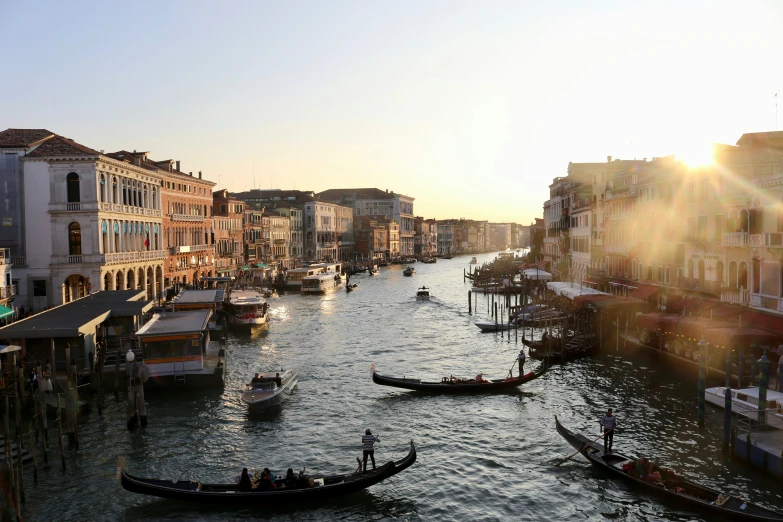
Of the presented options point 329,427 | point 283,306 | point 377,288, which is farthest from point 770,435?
point 377,288

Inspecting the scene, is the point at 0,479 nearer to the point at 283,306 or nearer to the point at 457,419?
the point at 457,419

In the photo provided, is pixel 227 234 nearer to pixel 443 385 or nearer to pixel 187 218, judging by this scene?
pixel 187 218

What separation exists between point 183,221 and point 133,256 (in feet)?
46.9

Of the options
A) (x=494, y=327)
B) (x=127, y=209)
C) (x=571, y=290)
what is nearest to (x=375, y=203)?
(x=127, y=209)

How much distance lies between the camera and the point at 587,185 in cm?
4944

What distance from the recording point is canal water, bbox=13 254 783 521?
13.9 m

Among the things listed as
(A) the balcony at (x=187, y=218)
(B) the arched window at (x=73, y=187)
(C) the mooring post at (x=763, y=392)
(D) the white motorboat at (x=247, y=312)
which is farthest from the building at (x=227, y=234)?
(C) the mooring post at (x=763, y=392)

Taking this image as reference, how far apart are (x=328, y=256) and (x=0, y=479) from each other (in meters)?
91.8

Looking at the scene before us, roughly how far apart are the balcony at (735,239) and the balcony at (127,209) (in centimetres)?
3117

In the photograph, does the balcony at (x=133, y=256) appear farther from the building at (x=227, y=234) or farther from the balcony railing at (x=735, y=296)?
the balcony railing at (x=735, y=296)

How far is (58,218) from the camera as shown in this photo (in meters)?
34.8

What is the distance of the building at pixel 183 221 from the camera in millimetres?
49344

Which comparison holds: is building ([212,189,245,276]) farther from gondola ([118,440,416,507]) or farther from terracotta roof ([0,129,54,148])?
gondola ([118,440,416,507])

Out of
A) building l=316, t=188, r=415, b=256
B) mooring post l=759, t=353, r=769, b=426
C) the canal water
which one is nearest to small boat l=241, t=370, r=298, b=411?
the canal water
